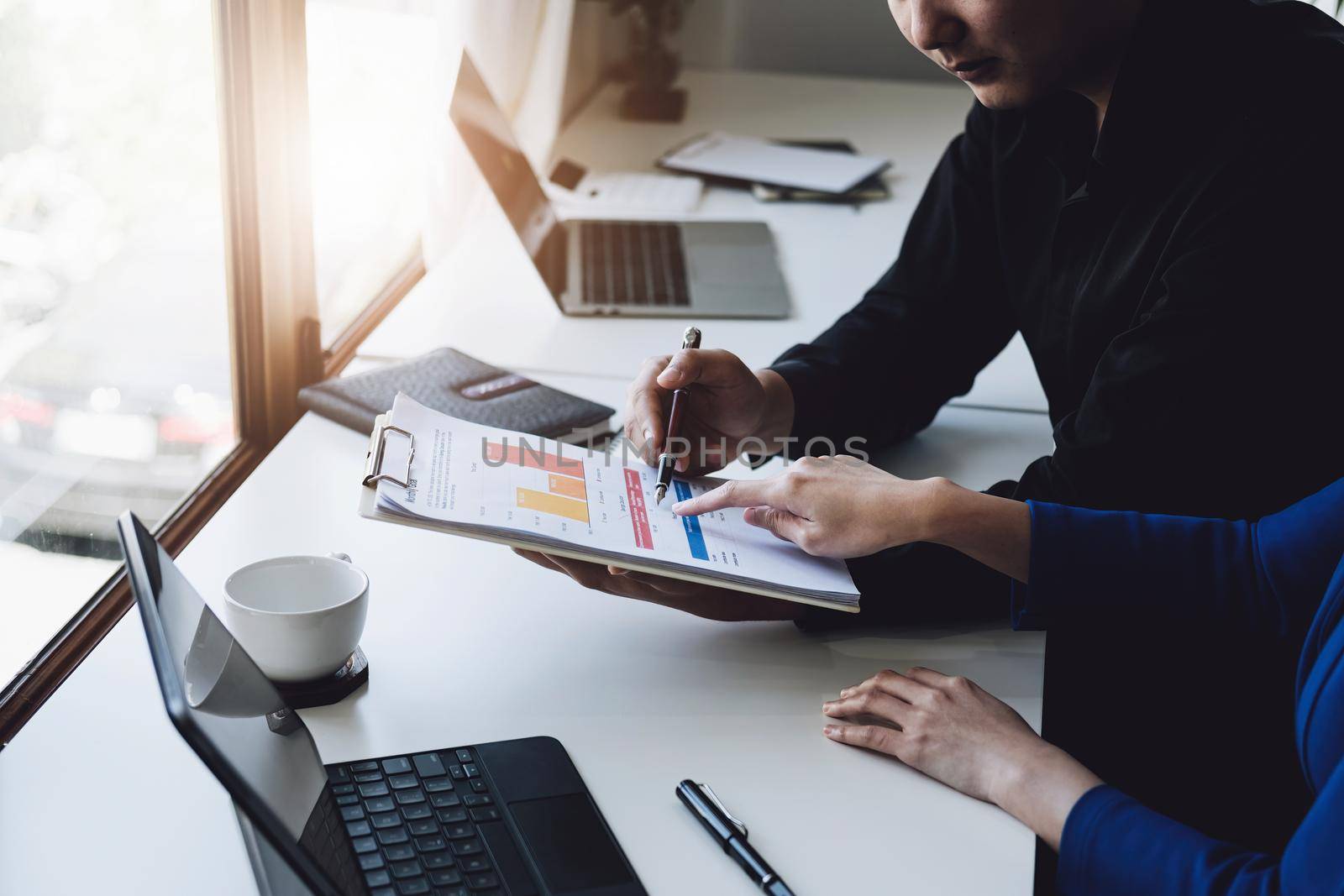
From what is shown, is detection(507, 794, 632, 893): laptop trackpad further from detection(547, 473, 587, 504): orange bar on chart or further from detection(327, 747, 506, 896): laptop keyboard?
detection(547, 473, 587, 504): orange bar on chart

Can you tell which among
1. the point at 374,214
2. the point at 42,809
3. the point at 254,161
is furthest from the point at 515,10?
the point at 42,809

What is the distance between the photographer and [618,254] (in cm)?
184

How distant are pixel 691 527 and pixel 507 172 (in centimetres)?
83

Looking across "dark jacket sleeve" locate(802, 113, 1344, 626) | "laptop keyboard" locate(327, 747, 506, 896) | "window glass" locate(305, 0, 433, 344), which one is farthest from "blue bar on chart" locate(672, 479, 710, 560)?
"window glass" locate(305, 0, 433, 344)

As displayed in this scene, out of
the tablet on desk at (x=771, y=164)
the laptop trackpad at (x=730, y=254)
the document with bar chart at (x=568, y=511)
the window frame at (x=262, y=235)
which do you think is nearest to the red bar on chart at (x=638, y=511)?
the document with bar chart at (x=568, y=511)

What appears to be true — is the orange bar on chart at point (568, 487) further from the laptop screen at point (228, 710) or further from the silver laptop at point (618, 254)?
the silver laptop at point (618, 254)

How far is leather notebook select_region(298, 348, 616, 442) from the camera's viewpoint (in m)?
1.25

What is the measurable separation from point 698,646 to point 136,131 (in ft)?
2.31

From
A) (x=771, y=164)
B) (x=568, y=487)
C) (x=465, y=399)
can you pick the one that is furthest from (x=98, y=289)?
(x=771, y=164)

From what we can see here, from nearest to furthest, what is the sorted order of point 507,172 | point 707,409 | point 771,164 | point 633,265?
point 707,409 → point 507,172 → point 633,265 → point 771,164

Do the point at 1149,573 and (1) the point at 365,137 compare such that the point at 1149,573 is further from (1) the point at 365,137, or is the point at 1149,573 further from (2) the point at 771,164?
(2) the point at 771,164

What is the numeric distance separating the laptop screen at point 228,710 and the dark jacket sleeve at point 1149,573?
55cm

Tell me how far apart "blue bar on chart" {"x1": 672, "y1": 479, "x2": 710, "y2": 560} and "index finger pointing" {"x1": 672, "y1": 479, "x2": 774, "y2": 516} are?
1 centimetres

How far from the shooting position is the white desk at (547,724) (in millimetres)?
720
